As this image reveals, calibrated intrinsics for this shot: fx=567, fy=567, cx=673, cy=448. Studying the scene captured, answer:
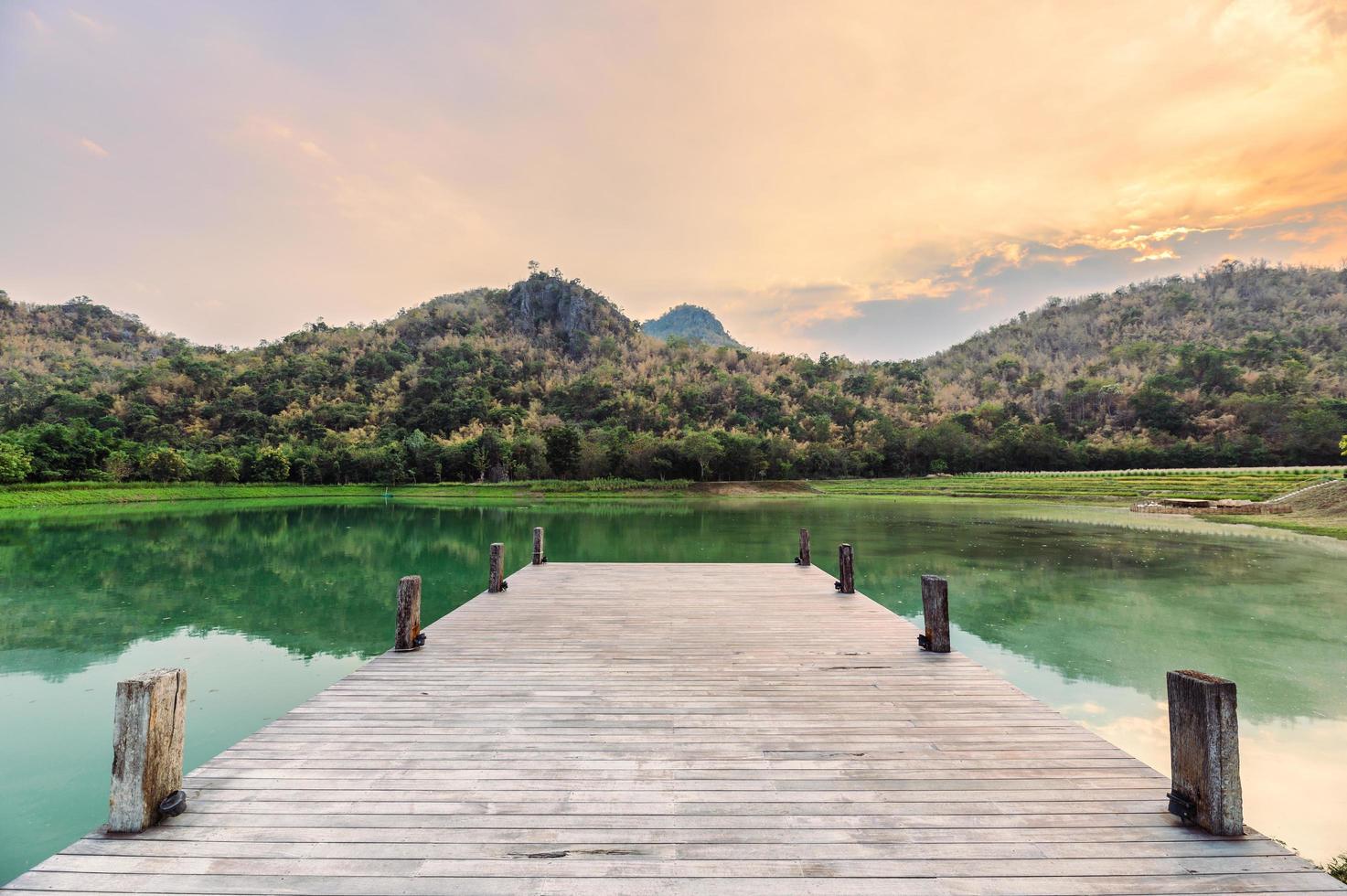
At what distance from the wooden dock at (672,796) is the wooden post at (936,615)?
13.3 inches

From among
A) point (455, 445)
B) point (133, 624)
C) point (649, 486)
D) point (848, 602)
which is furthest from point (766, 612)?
point (455, 445)

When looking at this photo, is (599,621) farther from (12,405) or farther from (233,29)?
(12,405)

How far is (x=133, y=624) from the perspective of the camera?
8.61 meters

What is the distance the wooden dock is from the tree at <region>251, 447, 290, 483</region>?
4687cm

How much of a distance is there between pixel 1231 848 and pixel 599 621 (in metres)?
5.18

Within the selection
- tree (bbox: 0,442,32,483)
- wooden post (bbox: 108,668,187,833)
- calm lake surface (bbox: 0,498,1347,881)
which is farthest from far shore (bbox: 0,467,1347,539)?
wooden post (bbox: 108,668,187,833)

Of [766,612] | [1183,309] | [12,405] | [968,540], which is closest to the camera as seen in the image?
[766,612]

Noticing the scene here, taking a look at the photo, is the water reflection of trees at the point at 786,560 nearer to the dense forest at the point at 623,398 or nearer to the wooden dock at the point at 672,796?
the wooden dock at the point at 672,796

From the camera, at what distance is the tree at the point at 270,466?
42.7 meters

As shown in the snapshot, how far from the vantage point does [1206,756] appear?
257 centimetres

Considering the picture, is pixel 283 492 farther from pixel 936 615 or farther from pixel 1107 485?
pixel 1107 485

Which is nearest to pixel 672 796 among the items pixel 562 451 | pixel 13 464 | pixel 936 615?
pixel 936 615

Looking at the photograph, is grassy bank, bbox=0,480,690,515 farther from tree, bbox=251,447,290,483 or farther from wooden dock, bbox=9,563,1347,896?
wooden dock, bbox=9,563,1347,896

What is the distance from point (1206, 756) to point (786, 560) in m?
10.9
